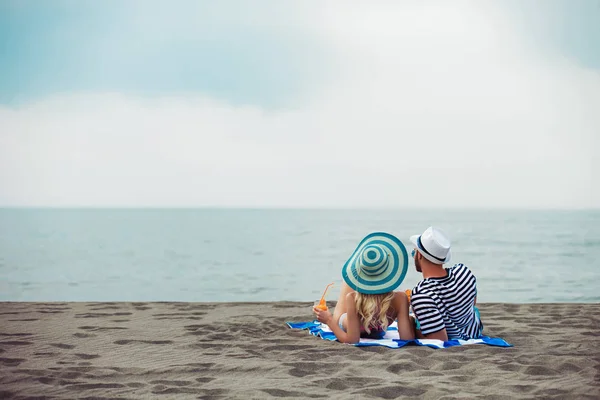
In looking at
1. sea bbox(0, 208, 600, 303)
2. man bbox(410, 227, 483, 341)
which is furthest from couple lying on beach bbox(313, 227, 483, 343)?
sea bbox(0, 208, 600, 303)

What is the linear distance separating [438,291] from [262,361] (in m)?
1.10

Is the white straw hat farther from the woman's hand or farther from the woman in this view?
the woman's hand

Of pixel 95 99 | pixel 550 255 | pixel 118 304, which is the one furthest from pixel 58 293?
pixel 95 99

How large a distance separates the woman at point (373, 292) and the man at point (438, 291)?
Answer: 4.0 inches

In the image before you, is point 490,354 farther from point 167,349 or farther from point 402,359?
point 167,349

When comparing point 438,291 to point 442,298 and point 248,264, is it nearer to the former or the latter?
point 442,298

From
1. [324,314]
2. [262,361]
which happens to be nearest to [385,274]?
[324,314]

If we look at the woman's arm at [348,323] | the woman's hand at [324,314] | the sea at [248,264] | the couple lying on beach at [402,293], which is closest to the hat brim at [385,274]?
the couple lying on beach at [402,293]

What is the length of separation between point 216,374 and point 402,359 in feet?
3.12

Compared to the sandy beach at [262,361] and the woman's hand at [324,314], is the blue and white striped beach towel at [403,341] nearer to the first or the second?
the sandy beach at [262,361]

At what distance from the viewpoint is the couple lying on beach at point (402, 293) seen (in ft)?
13.4

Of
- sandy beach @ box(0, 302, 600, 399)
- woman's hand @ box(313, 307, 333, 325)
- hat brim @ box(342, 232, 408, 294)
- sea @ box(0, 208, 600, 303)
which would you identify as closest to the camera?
sandy beach @ box(0, 302, 600, 399)

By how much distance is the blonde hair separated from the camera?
163 inches

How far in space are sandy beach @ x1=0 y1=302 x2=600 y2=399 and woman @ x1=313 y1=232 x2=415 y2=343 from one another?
176mm
